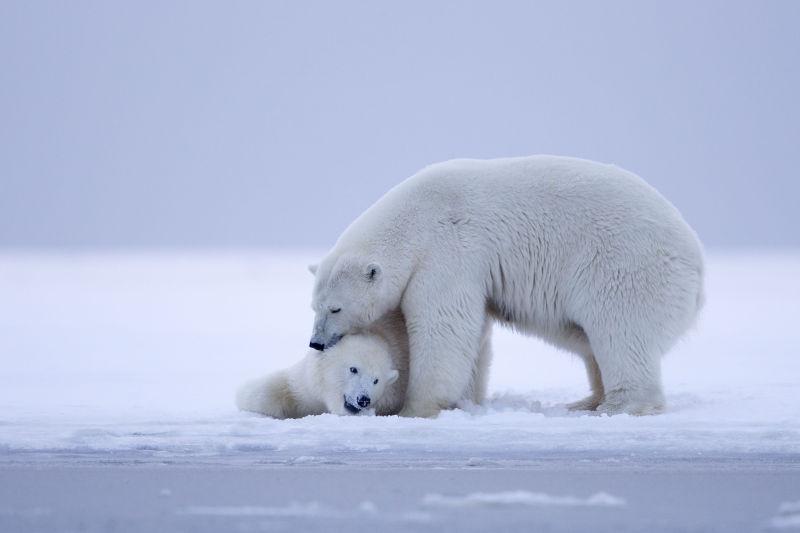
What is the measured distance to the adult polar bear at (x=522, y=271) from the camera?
19.6ft

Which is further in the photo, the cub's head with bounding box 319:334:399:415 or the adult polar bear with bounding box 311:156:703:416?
the adult polar bear with bounding box 311:156:703:416

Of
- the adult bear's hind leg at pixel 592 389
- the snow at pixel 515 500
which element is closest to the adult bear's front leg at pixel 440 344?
the adult bear's hind leg at pixel 592 389

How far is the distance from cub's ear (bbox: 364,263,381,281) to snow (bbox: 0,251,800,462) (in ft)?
2.60

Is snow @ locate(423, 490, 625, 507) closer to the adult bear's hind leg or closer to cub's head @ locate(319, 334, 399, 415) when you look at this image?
cub's head @ locate(319, 334, 399, 415)

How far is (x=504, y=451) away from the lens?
4.55m

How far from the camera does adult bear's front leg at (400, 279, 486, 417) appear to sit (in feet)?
19.6

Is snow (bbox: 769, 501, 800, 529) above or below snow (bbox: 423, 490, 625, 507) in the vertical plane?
below

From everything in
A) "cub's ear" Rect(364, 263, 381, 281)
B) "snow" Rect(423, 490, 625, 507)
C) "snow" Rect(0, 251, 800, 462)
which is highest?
"cub's ear" Rect(364, 263, 381, 281)

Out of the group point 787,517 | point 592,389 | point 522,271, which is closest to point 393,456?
point 787,517

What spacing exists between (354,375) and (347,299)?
0.44 metres

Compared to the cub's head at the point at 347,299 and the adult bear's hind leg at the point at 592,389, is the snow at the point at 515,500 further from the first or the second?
the adult bear's hind leg at the point at 592,389

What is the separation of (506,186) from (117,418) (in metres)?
2.26

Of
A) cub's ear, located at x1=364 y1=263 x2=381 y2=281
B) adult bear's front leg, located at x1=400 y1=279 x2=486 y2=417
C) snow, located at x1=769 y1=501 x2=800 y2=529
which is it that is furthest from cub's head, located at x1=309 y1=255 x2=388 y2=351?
snow, located at x1=769 y1=501 x2=800 y2=529

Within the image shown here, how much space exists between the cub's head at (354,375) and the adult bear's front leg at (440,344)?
0.49 feet
